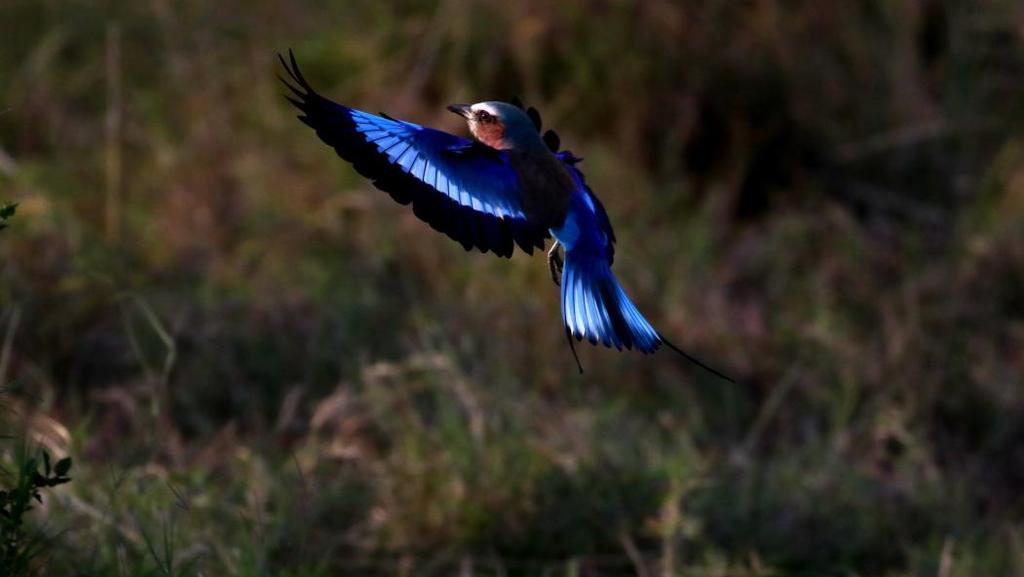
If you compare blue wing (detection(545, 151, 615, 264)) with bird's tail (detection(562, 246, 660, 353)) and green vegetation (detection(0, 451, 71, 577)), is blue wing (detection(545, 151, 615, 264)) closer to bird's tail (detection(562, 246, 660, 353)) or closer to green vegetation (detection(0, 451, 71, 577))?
bird's tail (detection(562, 246, 660, 353))

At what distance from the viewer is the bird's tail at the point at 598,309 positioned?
223 centimetres

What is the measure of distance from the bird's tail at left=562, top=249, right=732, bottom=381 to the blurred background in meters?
0.85

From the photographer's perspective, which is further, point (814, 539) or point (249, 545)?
point (814, 539)

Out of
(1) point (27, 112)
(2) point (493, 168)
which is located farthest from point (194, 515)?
(1) point (27, 112)

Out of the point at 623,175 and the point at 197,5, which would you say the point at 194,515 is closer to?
the point at 623,175

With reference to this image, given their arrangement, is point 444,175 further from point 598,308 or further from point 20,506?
point 20,506

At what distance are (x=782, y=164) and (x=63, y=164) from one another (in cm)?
251

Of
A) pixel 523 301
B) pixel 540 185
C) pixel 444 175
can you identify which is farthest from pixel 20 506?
pixel 523 301

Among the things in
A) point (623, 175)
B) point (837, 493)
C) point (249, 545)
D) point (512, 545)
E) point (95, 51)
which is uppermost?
point (95, 51)

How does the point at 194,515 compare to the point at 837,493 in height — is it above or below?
below

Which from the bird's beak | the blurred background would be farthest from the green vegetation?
the bird's beak

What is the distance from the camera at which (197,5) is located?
6.24 m

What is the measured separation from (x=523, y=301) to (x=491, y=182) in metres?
2.47

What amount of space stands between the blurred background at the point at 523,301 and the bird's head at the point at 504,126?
2.73ft
